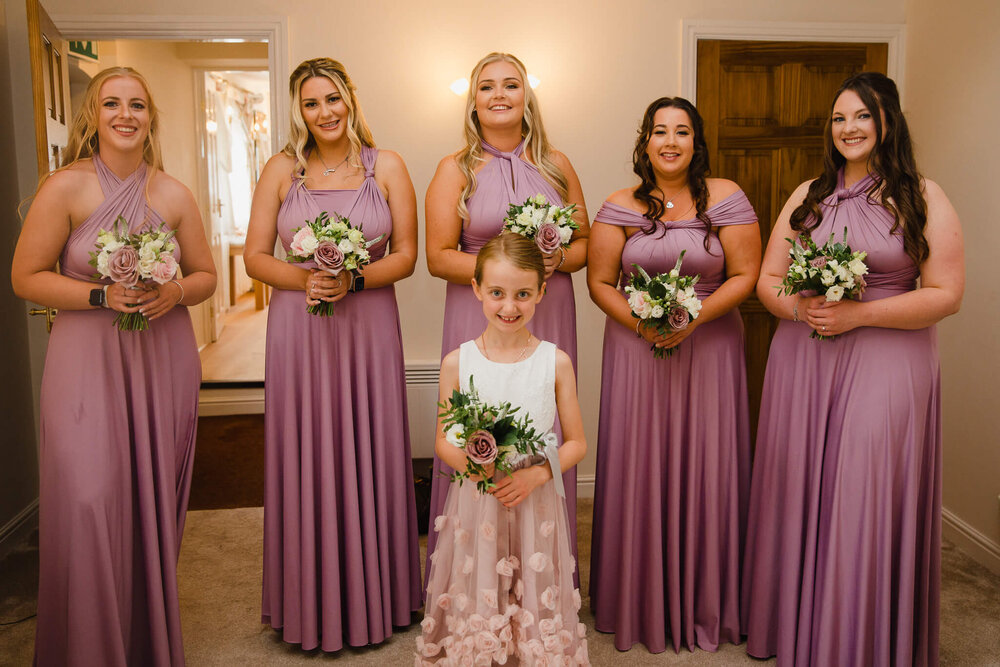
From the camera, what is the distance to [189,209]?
3.30 meters

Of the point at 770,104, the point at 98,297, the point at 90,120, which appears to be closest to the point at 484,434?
the point at 98,297

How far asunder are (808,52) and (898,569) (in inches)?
142

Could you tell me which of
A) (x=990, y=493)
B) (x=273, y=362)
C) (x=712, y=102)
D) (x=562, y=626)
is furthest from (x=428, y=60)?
(x=990, y=493)

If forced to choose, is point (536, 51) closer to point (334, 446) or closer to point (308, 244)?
point (308, 244)

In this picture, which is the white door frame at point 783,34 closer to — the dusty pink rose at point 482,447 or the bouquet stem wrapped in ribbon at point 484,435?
the bouquet stem wrapped in ribbon at point 484,435

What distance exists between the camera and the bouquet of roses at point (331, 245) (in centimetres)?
306

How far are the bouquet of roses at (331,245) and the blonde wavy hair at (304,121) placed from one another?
478 mm

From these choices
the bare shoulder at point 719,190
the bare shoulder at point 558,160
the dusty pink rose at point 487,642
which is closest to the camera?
the dusty pink rose at point 487,642

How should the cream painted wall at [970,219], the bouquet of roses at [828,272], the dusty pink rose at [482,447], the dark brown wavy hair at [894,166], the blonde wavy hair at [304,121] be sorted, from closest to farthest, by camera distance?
1. the dusty pink rose at [482,447]
2. the bouquet of roses at [828,272]
3. the dark brown wavy hair at [894,166]
4. the blonde wavy hair at [304,121]
5. the cream painted wall at [970,219]

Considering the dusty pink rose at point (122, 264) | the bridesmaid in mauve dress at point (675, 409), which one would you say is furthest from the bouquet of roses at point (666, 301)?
the dusty pink rose at point (122, 264)

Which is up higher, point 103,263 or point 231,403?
point 103,263

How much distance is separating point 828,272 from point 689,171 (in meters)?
0.92

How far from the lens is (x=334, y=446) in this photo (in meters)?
3.52

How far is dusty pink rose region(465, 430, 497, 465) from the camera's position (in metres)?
2.17
